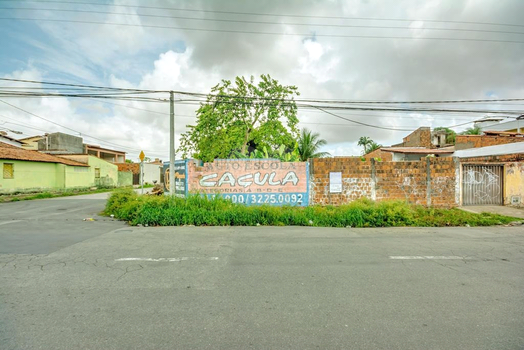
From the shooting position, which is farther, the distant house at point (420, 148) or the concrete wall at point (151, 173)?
the concrete wall at point (151, 173)

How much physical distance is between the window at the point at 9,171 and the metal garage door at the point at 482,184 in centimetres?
3034

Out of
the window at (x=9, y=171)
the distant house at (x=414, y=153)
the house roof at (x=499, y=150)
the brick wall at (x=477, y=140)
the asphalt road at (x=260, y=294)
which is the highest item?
the brick wall at (x=477, y=140)

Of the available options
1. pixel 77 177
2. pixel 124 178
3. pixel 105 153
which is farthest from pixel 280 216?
pixel 105 153

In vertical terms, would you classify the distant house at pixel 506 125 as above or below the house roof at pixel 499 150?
above

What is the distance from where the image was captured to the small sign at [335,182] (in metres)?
12.1

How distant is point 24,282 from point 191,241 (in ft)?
10.7

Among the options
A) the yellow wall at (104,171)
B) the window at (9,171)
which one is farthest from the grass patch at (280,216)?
the yellow wall at (104,171)

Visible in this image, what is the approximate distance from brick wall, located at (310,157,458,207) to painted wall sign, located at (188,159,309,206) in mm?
706

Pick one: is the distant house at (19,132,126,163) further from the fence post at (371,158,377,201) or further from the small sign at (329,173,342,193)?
the fence post at (371,158,377,201)

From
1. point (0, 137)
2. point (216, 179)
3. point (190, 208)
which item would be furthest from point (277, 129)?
point (0, 137)

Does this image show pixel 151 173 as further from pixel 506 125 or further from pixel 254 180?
pixel 506 125

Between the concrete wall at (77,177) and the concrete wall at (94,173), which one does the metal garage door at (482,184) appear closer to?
the concrete wall at (77,177)

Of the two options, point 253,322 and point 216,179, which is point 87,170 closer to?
point 216,179

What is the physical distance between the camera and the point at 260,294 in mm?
3686
